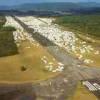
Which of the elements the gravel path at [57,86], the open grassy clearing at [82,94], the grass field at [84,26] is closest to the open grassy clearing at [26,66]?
the gravel path at [57,86]

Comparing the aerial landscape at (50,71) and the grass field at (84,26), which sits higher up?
the aerial landscape at (50,71)

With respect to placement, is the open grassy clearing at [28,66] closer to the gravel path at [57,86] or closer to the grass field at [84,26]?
the gravel path at [57,86]

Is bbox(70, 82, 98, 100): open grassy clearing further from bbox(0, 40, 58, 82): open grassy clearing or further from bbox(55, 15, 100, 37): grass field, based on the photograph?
bbox(55, 15, 100, 37): grass field

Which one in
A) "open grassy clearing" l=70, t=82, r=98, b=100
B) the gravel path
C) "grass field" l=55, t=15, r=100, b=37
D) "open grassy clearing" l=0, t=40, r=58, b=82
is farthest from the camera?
"grass field" l=55, t=15, r=100, b=37

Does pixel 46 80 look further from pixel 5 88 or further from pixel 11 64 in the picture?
pixel 11 64

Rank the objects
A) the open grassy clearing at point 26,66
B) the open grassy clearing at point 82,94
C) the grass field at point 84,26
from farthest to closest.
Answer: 1. the grass field at point 84,26
2. the open grassy clearing at point 26,66
3. the open grassy clearing at point 82,94

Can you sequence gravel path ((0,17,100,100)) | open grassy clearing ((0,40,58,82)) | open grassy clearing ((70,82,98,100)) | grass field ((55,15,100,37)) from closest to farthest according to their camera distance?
open grassy clearing ((70,82,98,100)) < gravel path ((0,17,100,100)) < open grassy clearing ((0,40,58,82)) < grass field ((55,15,100,37))

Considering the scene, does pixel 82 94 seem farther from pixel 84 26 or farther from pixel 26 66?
pixel 84 26

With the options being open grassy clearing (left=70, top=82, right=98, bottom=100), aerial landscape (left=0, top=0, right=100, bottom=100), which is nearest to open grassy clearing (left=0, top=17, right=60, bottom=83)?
aerial landscape (left=0, top=0, right=100, bottom=100)
